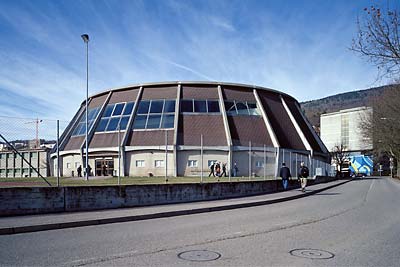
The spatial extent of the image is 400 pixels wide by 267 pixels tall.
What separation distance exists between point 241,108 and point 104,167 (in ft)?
55.5

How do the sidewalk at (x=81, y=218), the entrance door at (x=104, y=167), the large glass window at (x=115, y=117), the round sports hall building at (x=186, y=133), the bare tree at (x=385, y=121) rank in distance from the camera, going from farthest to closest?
the large glass window at (x=115, y=117) < the entrance door at (x=104, y=167) < the round sports hall building at (x=186, y=133) < the bare tree at (x=385, y=121) < the sidewalk at (x=81, y=218)

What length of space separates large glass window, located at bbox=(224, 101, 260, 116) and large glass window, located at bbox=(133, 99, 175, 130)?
21.2ft

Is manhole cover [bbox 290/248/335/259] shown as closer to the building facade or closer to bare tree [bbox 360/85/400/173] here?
bare tree [bbox 360/85/400/173]

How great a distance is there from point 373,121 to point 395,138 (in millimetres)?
3560

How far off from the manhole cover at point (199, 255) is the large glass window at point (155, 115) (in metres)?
31.8

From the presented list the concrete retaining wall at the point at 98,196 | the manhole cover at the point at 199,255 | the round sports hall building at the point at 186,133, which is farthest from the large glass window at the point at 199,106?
the manhole cover at the point at 199,255

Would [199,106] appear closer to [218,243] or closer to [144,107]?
[144,107]

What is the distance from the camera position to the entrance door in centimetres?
3897

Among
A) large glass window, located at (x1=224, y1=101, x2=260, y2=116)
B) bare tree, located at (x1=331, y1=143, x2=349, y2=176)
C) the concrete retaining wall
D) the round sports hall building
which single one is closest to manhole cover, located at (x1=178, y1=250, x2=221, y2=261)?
the concrete retaining wall

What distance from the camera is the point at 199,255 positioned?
635 cm

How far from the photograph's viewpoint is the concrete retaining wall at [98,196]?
36.8 ft

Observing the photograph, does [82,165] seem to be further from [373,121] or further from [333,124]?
[333,124]

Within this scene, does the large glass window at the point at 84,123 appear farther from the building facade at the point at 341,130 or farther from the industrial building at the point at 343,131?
the building facade at the point at 341,130

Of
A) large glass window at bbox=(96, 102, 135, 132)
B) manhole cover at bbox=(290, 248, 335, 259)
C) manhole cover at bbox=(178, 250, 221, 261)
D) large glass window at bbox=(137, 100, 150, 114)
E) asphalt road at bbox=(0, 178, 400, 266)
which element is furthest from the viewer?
large glass window at bbox=(137, 100, 150, 114)
